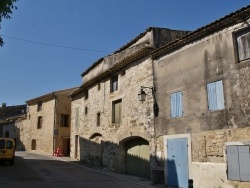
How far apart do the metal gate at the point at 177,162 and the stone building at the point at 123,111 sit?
4.36ft

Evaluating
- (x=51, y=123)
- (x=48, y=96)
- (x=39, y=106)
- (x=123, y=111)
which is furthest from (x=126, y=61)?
(x=39, y=106)

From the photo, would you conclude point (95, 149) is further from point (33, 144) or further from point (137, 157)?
point (33, 144)

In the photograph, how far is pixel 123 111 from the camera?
656 inches

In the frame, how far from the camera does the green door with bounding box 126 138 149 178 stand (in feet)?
48.3

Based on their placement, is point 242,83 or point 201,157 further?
point 201,157

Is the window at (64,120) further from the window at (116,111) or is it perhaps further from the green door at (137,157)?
the green door at (137,157)

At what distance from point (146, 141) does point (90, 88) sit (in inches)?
323

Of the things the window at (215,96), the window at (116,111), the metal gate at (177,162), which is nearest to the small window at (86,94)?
the window at (116,111)

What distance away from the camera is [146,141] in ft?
48.8

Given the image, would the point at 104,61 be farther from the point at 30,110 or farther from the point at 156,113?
the point at 30,110

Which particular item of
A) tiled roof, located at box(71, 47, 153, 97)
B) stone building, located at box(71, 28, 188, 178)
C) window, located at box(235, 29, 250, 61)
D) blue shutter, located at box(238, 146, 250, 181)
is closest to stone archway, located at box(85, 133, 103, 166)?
stone building, located at box(71, 28, 188, 178)

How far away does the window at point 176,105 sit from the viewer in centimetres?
1221

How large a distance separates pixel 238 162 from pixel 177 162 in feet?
10.1

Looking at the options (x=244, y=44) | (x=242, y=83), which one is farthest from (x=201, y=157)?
(x=244, y=44)
